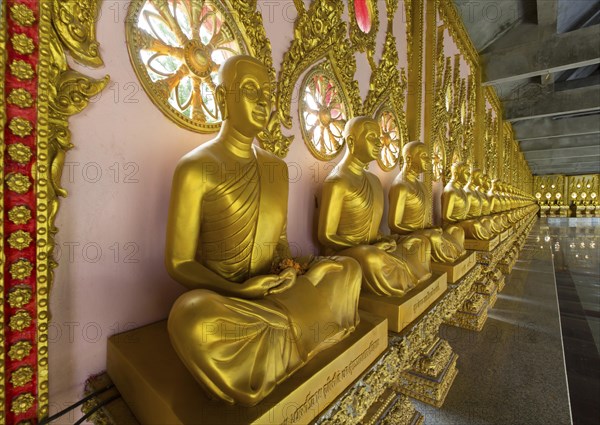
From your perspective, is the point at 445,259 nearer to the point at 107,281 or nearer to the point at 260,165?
the point at 260,165

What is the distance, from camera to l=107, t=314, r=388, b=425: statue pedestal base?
2.03 feet

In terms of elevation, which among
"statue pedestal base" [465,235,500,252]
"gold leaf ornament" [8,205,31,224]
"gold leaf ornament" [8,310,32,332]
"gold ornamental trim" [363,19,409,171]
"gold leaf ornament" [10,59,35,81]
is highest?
"gold ornamental trim" [363,19,409,171]

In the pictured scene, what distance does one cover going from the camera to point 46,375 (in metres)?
0.76

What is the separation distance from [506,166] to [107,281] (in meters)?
10.0

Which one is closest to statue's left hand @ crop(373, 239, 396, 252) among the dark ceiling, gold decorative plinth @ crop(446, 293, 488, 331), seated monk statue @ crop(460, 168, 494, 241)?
gold decorative plinth @ crop(446, 293, 488, 331)

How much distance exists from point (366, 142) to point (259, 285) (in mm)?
994

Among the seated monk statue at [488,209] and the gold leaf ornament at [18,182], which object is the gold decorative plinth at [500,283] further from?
the gold leaf ornament at [18,182]

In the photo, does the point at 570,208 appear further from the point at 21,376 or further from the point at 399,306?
the point at 21,376

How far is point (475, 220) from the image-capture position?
9.86 ft

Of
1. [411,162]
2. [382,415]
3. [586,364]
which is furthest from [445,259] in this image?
[586,364]

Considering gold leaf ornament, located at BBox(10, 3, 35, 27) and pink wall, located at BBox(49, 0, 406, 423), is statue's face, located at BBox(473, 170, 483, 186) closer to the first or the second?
pink wall, located at BBox(49, 0, 406, 423)

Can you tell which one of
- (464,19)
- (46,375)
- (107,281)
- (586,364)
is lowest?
(586,364)

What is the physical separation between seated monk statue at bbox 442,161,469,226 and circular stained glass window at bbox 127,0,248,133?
236 cm

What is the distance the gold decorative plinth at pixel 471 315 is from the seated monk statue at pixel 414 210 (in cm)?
68
